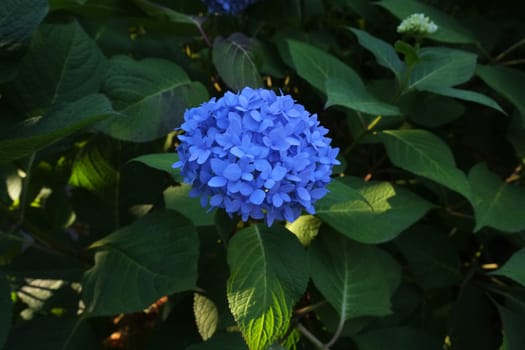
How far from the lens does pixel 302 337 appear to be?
4.25ft

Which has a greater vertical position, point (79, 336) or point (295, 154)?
point (295, 154)

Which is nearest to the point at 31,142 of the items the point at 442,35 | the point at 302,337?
the point at 302,337

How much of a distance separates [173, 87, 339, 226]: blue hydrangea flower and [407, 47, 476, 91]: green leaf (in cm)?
45

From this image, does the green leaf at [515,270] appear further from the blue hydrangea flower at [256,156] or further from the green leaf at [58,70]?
the green leaf at [58,70]

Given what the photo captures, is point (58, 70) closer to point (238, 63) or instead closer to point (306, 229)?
point (238, 63)

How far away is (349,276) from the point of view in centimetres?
126

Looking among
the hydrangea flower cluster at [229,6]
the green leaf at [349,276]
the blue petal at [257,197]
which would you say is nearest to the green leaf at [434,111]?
the green leaf at [349,276]

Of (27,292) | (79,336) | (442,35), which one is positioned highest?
(442,35)

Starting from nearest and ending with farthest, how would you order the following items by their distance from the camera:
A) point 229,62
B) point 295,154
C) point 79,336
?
point 295,154 → point 79,336 → point 229,62

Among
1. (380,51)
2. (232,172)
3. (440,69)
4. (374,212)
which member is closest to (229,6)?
(380,51)

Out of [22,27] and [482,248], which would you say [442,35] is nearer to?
[482,248]

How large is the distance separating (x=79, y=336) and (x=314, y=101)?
0.89m

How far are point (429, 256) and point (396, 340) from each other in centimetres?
30

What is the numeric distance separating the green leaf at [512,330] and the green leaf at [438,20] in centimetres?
66
